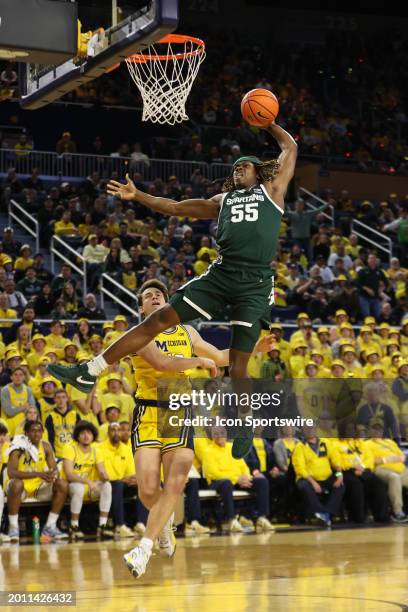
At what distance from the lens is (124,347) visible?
8.80 metres

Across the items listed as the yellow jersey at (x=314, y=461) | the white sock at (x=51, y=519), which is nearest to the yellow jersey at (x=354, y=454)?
the yellow jersey at (x=314, y=461)

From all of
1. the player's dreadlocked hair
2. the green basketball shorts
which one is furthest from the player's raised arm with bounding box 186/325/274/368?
the player's dreadlocked hair

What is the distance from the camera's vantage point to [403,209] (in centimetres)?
2777

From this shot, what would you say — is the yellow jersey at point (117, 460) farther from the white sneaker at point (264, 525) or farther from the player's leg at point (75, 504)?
the white sneaker at point (264, 525)

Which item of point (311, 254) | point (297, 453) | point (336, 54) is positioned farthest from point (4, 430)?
point (336, 54)

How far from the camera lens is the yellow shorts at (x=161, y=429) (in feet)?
32.0

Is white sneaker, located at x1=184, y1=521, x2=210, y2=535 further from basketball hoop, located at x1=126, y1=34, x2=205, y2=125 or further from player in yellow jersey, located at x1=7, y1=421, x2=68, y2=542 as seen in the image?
basketball hoop, located at x1=126, y1=34, x2=205, y2=125

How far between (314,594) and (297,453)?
20.9ft

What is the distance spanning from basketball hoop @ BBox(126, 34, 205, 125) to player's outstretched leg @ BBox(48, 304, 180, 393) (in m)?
2.55

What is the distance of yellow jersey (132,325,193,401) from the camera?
9.84 meters

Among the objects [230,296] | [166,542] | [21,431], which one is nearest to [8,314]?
[21,431]

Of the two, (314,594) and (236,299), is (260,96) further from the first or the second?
(314,594)

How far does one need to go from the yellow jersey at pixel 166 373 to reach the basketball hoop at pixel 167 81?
83.2 inches

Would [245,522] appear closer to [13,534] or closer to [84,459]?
[84,459]
